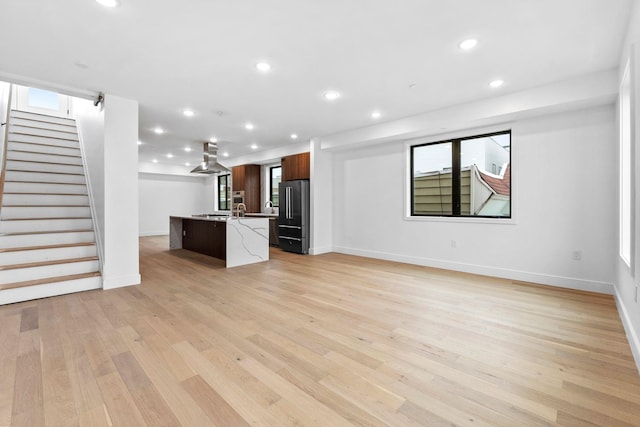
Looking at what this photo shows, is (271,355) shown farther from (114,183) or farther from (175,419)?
(114,183)

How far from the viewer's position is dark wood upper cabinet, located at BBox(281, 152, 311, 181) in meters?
6.66

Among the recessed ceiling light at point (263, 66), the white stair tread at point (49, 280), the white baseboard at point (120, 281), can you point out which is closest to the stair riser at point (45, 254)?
the white stair tread at point (49, 280)

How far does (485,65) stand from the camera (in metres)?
3.07

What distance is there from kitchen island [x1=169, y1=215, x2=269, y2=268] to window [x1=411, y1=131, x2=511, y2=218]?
10.0ft

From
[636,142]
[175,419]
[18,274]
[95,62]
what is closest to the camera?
[175,419]

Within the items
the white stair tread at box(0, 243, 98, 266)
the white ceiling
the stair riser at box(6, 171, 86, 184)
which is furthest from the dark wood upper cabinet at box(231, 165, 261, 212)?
the white stair tread at box(0, 243, 98, 266)

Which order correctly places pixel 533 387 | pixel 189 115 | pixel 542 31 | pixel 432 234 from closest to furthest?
pixel 533 387 → pixel 542 31 → pixel 189 115 → pixel 432 234

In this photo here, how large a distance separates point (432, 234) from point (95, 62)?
5305 mm

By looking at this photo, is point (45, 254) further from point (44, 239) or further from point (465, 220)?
point (465, 220)

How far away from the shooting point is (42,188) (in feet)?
15.9

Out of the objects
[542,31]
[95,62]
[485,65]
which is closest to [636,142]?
[542,31]

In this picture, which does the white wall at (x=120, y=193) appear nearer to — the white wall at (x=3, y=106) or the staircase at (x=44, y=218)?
the staircase at (x=44, y=218)

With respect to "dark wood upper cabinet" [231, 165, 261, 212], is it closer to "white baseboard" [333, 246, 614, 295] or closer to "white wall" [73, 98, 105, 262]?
"white wall" [73, 98, 105, 262]

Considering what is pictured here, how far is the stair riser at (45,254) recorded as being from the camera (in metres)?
3.61
